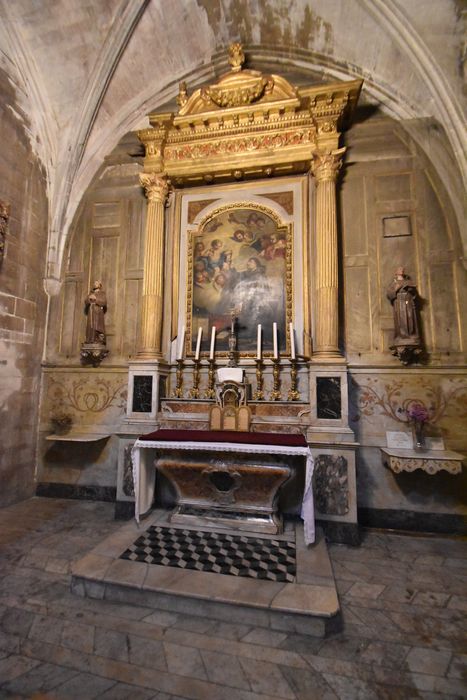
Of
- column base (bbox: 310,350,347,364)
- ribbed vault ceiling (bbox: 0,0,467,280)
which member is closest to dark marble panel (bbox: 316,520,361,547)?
column base (bbox: 310,350,347,364)

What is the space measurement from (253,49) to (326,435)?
21.4 feet

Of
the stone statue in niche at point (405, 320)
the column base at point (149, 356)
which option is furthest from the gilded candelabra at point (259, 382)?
the stone statue in niche at point (405, 320)

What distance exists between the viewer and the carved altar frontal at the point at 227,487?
393cm

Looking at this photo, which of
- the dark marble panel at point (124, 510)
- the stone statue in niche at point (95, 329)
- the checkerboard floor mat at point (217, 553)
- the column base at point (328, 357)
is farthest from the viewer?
the stone statue in niche at point (95, 329)

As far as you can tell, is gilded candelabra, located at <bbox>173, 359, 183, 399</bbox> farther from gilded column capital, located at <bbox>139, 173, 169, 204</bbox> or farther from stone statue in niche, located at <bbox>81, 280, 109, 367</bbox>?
gilded column capital, located at <bbox>139, 173, 169, 204</bbox>

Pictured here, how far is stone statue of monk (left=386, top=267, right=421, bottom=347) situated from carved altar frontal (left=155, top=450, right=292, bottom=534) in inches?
87.6

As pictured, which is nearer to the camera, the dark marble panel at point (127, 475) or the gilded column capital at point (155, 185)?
the dark marble panel at point (127, 475)

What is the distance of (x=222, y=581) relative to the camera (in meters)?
2.90

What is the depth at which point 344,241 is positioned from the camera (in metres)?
5.19

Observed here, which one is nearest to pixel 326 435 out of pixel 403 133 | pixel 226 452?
pixel 226 452

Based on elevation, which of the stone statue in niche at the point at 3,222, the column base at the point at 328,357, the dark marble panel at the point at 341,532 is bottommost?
the dark marble panel at the point at 341,532

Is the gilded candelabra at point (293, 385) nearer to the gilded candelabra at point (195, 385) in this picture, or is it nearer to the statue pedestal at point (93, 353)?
the gilded candelabra at point (195, 385)

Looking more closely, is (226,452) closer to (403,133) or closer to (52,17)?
(403,133)

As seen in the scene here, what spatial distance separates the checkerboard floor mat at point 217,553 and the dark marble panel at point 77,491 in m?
1.70
